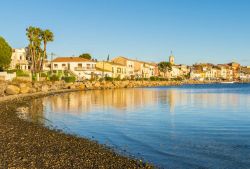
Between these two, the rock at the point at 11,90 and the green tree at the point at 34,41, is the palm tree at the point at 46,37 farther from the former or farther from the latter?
the rock at the point at 11,90

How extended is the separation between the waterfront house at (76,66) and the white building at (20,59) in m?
15.0

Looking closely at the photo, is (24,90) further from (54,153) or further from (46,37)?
(54,153)

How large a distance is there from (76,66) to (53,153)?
11241 centimetres

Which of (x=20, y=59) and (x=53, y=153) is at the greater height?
(x=20, y=59)

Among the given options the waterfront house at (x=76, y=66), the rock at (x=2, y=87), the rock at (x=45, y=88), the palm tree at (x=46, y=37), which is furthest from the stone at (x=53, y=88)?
the waterfront house at (x=76, y=66)

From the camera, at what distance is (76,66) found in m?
127

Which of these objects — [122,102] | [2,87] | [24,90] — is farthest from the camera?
[24,90]

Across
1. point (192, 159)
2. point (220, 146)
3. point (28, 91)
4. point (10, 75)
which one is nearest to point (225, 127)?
point (220, 146)

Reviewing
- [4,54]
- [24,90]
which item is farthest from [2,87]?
[4,54]

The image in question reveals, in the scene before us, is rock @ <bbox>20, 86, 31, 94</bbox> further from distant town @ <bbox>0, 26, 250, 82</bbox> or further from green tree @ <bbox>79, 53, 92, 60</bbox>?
green tree @ <bbox>79, 53, 92, 60</bbox>

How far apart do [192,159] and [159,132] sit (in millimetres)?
8337

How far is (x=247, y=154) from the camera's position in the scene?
1772 centimetres

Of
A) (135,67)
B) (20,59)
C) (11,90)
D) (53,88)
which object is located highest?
(20,59)

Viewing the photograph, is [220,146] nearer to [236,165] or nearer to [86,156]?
[236,165]
